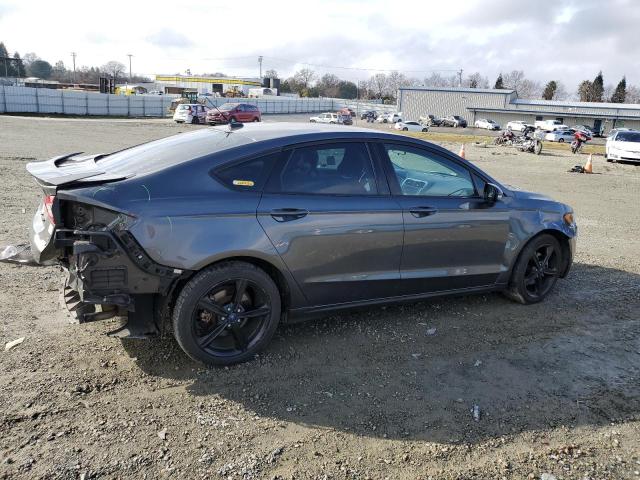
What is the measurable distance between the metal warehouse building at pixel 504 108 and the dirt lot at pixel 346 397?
77.2 m

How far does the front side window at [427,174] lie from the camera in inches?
177

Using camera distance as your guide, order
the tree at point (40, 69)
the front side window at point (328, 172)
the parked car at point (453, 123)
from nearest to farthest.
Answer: the front side window at point (328, 172) < the parked car at point (453, 123) < the tree at point (40, 69)

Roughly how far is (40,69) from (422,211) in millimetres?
153448

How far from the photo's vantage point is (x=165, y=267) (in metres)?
3.54

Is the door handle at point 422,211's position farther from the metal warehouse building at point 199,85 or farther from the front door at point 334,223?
the metal warehouse building at point 199,85

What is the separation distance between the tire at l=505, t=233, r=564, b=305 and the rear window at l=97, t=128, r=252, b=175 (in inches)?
112

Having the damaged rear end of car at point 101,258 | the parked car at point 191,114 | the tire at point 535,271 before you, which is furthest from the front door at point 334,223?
the parked car at point 191,114

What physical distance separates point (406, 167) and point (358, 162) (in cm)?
49

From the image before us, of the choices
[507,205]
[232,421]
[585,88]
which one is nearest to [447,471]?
[232,421]

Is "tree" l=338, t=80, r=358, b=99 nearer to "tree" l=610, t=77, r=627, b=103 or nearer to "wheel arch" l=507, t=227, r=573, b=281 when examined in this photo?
"tree" l=610, t=77, r=627, b=103

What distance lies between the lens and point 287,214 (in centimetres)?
388

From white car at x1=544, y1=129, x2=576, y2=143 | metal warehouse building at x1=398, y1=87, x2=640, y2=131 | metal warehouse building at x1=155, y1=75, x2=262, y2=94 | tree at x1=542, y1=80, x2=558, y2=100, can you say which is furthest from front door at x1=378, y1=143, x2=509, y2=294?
tree at x1=542, y1=80, x2=558, y2=100

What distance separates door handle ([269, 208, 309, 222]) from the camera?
385 cm

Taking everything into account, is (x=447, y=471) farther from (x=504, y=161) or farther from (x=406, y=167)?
(x=504, y=161)
